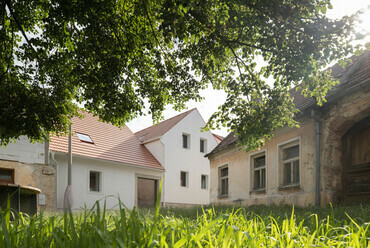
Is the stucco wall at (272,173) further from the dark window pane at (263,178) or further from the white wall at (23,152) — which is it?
the white wall at (23,152)

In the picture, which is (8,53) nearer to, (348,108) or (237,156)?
(348,108)

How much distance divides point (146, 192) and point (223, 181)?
647 centimetres

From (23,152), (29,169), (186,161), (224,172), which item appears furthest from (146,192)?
(23,152)

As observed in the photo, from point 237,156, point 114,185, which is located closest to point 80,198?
point 114,185

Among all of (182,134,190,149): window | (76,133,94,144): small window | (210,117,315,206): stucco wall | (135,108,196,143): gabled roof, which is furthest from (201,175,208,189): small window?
(76,133,94,144): small window

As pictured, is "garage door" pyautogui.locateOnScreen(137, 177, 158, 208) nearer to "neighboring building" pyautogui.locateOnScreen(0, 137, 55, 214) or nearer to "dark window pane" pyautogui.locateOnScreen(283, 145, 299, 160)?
"neighboring building" pyautogui.locateOnScreen(0, 137, 55, 214)

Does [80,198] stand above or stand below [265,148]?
below

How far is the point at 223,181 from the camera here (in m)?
17.9

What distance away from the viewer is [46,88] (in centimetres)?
851

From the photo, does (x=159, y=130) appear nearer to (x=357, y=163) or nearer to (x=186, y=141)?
(x=186, y=141)

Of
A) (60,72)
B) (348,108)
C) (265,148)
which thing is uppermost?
(60,72)

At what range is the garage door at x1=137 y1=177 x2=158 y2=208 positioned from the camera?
21.8 m

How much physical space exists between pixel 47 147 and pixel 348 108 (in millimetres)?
12913

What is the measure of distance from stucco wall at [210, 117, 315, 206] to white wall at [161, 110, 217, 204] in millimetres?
5202
